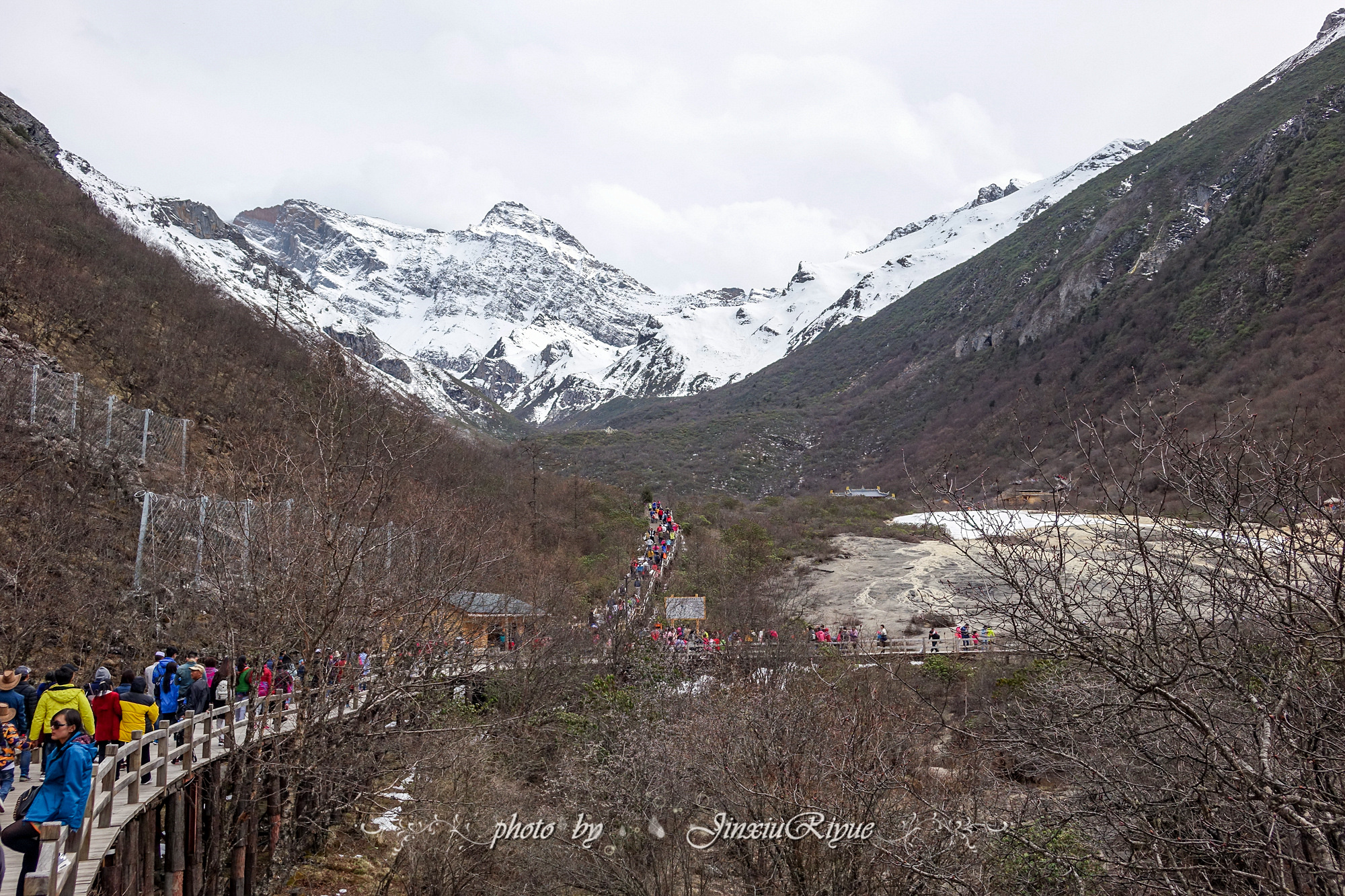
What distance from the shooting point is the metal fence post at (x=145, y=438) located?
890 inches

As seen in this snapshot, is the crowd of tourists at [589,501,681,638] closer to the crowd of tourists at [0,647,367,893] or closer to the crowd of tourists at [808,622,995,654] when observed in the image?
the crowd of tourists at [808,622,995,654]

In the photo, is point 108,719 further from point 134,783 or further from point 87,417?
point 87,417

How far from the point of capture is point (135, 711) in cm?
874

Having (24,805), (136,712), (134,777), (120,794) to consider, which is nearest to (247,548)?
(136,712)

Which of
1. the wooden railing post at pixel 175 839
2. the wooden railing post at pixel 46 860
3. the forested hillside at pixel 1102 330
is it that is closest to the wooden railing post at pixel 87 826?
the wooden railing post at pixel 46 860

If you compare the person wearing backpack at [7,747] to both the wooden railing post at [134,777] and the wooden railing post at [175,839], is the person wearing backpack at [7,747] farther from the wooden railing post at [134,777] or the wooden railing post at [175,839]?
the wooden railing post at [175,839]

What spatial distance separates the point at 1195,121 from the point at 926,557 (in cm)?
12194

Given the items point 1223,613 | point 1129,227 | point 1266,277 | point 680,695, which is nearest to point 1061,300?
point 1129,227

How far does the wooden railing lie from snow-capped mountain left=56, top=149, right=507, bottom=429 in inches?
2557

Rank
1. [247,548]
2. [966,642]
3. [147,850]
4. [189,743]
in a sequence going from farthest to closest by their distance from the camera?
[966,642], [247,548], [189,743], [147,850]

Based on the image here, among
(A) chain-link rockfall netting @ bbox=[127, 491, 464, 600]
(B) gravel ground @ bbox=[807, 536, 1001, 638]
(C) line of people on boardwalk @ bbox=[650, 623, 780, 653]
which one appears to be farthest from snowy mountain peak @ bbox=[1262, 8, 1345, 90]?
(A) chain-link rockfall netting @ bbox=[127, 491, 464, 600]

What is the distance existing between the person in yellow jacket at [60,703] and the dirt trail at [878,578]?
2528 cm

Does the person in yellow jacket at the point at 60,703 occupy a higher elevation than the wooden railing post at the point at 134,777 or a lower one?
higher

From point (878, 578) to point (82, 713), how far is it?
33939mm
